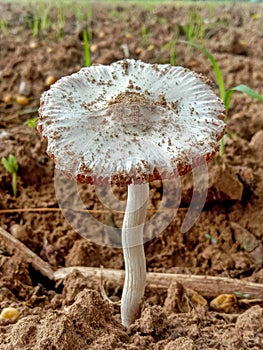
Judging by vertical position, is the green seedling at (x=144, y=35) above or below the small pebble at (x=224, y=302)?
above

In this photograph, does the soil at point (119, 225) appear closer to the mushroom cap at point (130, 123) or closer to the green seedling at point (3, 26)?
the green seedling at point (3, 26)

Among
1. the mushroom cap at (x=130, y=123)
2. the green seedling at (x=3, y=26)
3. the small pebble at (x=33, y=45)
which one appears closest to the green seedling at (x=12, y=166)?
the mushroom cap at (x=130, y=123)

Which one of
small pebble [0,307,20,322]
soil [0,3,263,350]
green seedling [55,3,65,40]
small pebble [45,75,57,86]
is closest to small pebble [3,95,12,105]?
soil [0,3,263,350]

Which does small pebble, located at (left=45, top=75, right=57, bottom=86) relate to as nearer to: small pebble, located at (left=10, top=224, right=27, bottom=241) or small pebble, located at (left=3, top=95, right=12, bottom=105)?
small pebble, located at (left=3, top=95, right=12, bottom=105)

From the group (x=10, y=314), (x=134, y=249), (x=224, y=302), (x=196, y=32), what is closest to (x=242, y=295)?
(x=224, y=302)

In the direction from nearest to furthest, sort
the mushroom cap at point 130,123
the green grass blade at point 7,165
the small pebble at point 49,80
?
1. the mushroom cap at point 130,123
2. the green grass blade at point 7,165
3. the small pebble at point 49,80

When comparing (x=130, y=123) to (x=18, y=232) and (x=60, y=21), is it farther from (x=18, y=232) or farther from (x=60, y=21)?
(x=60, y=21)
